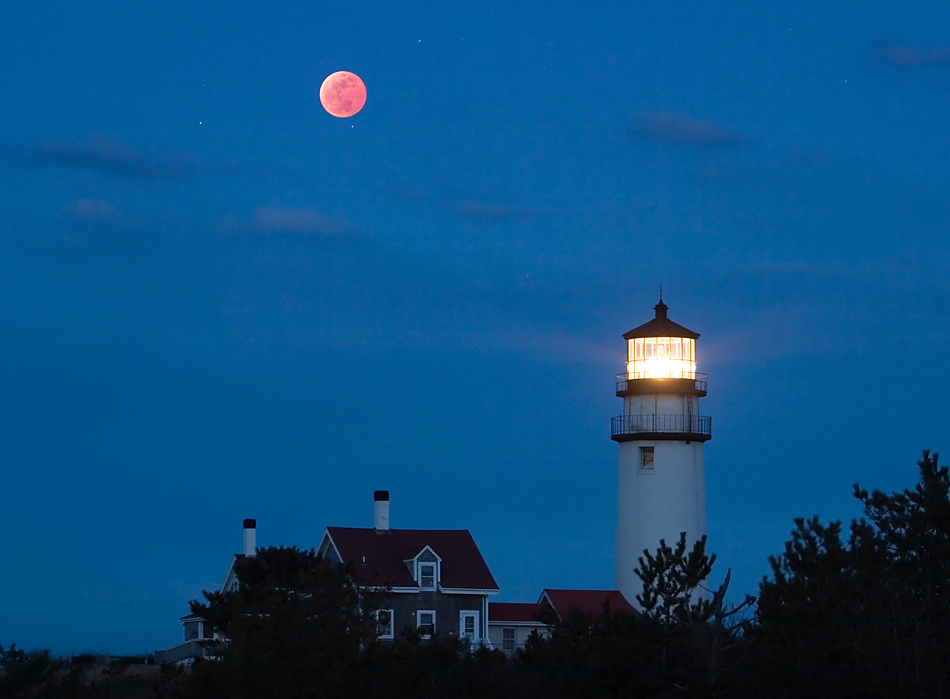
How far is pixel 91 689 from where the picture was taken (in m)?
27.1

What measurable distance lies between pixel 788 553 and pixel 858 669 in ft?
10.8

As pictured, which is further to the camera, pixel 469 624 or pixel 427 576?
pixel 469 624

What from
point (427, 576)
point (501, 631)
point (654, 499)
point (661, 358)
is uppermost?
point (661, 358)

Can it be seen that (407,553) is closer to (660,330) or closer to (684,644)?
(660,330)

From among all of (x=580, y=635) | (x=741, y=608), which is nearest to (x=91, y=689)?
(x=580, y=635)

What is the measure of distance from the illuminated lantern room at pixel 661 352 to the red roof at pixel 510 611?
Answer: 8.11 metres

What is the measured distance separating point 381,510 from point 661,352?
397 inches

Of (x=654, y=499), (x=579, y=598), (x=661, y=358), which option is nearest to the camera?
(x=654, y=499)

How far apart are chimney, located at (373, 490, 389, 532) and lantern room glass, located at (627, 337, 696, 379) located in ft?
29.2

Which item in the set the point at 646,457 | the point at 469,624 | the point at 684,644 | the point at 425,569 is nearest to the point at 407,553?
the point at 425,569

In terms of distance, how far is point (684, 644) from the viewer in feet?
84.4

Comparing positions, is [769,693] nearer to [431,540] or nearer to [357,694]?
[357,694]

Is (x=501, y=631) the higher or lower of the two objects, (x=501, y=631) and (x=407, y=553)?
the lower

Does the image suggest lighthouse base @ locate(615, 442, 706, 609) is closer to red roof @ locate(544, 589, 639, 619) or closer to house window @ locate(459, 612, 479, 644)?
red roof @ locate(544, 589, 639, 619)
